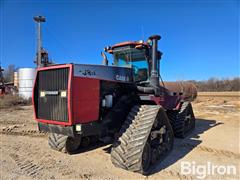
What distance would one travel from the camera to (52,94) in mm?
4133

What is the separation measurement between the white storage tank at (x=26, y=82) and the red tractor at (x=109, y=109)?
17136mm

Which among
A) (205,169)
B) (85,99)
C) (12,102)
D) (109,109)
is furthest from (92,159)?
(12,102)

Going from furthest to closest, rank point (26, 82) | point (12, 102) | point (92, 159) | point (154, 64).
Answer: point (26, 82) → point (12, 102) → point (154, 64) → point (92, 159)

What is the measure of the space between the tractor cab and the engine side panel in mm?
1950

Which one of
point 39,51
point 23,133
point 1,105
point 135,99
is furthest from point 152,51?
point 39,51

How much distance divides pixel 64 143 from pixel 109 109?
1501 millimetres

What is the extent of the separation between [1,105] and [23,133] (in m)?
11.1

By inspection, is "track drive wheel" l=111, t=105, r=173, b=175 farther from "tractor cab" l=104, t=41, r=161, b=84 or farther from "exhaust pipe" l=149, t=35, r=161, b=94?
"tractor cab" l=104, t=41, r=161, b=84

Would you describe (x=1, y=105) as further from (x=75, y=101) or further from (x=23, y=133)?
(x=75, y=101)

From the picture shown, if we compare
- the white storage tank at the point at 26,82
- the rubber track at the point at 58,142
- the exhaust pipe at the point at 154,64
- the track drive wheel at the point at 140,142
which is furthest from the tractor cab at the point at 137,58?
the white storage tank at the point at 26,82

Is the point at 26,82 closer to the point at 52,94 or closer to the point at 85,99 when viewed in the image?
the point at 52,94

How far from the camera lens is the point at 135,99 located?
5406 millimetres

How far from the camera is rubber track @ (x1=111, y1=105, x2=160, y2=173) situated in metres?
3.99

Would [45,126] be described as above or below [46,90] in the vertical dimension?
below
